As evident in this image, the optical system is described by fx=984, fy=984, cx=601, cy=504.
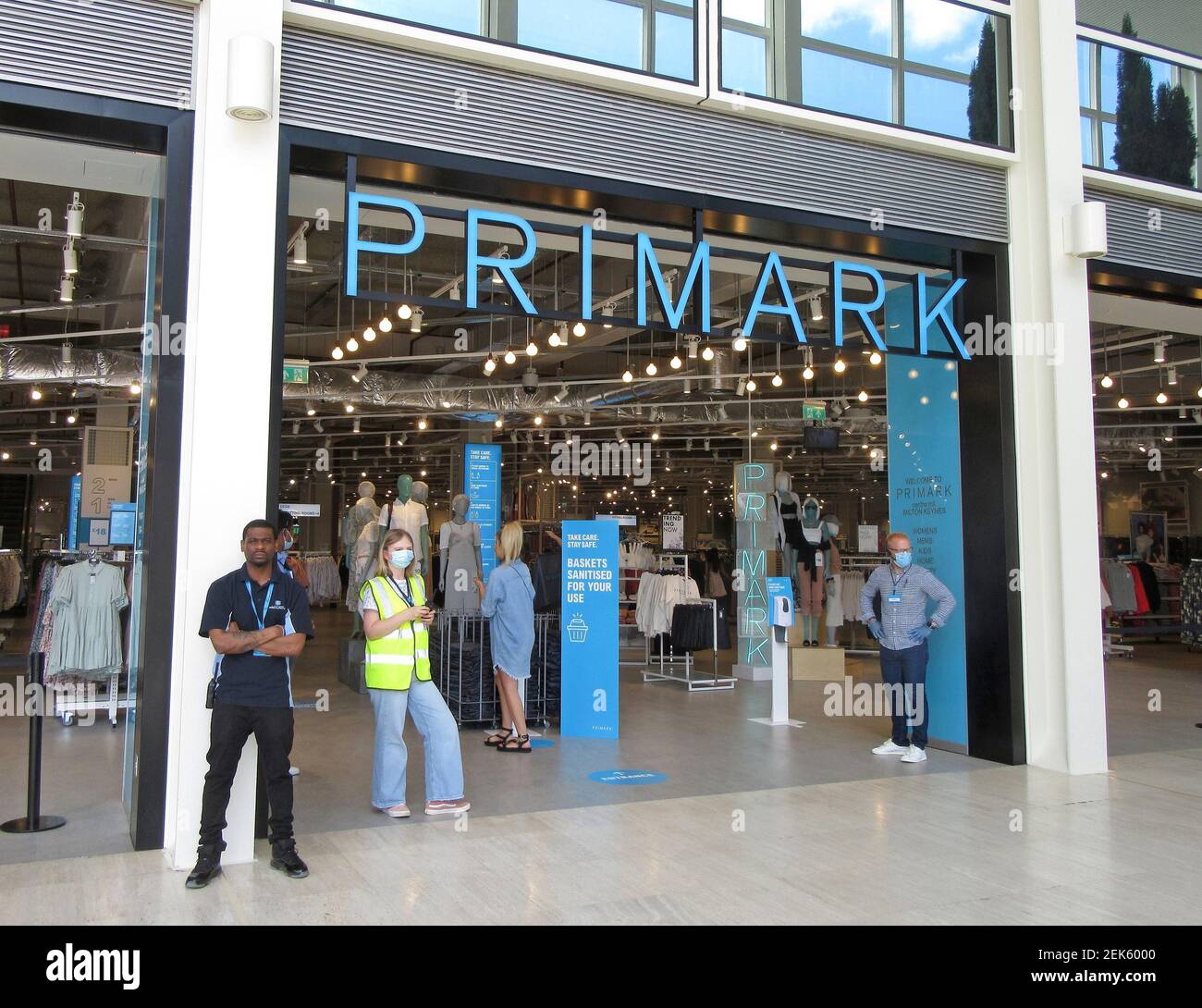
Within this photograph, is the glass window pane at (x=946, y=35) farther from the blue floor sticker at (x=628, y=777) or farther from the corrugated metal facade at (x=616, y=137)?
the blue floor sticker at (x=628, y=777)

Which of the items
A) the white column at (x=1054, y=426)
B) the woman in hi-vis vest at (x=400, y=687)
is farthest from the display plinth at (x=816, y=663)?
the woman in hi-vis vest at (x=400, y=687)

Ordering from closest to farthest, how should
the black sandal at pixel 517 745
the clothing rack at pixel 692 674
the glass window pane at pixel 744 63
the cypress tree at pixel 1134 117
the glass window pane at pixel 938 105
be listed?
1. the glass window pane at pixel 744 63
2. the glass window pane at pixel 938 105
3. the black sandal at pixel 517 745
4. the cypress tree at pixel 1134 117
5. the clothing rack at pixel 692 674

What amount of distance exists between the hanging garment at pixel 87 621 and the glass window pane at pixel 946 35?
23.7 ft

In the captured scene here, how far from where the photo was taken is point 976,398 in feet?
23.3

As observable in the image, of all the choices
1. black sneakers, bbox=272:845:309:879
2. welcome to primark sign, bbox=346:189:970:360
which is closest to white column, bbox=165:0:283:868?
black sneakers, bbox=272:845:309:879

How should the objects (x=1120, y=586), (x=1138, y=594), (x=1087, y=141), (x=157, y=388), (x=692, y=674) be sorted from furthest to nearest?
(x=1138, y=594), (x=1120, y=586), (x=692, y=674), (x=1087, y=141), (x=157, y=388)

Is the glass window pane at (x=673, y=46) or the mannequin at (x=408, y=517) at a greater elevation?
the glass window pane at (x=673, y=46)

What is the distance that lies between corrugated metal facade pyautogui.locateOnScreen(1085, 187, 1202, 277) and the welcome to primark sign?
1.48 m

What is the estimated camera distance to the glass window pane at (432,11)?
5203 millimetres

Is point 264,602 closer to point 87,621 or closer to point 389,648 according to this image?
point 389,648

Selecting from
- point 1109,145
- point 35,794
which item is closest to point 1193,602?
point 1109,145

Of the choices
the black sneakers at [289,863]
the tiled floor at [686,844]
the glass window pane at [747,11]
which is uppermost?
the glass window pane at [747,11]

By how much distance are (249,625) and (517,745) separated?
3.25 metres
